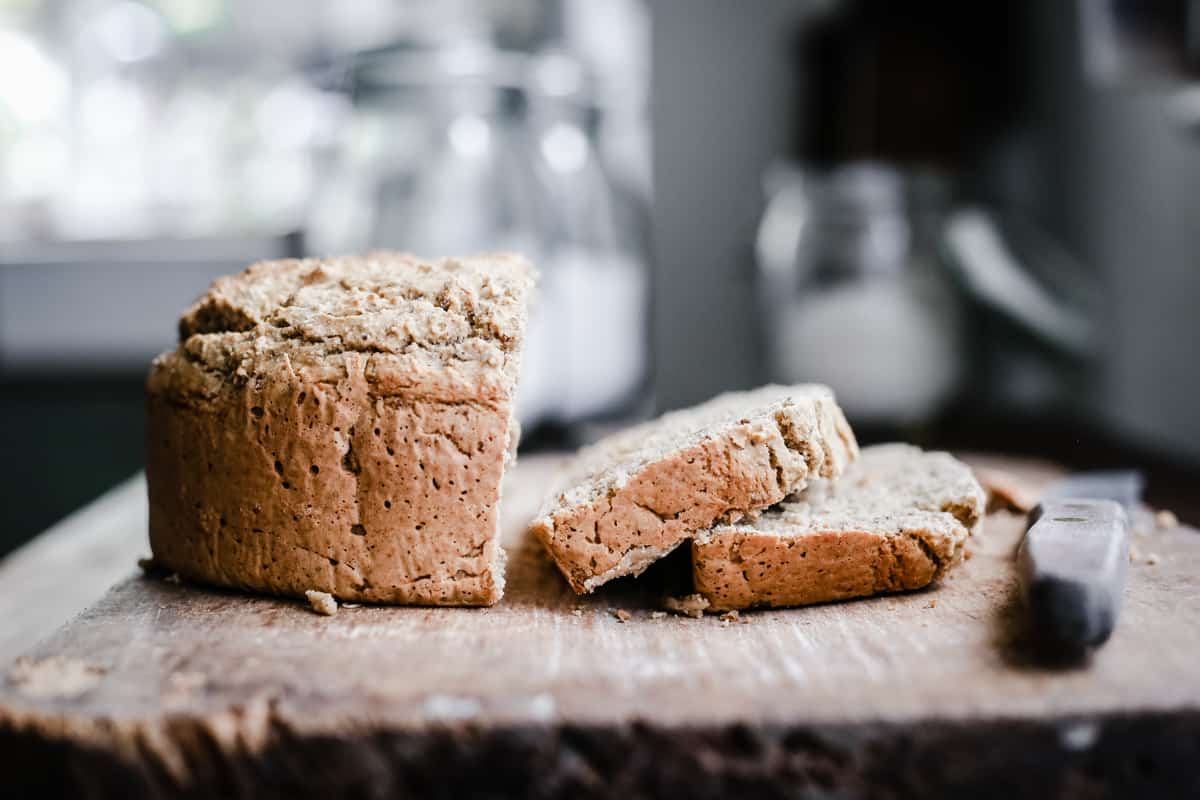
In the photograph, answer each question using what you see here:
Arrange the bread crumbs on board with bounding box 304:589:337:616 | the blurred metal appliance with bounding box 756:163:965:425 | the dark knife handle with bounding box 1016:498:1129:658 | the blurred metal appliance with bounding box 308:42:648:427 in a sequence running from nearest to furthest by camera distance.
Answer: the dark knife handle with bounding box 1016:498:1129:658 → the bread crumbs on board with bounding box 304:589:337:616 → the blurred metal appliance with bounding box 308:42:648:427 → the blurred metal appliance with bounding box 756:163:965:425

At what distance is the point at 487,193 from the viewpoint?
3.30 meters

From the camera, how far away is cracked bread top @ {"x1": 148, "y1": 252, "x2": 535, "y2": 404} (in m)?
1.54

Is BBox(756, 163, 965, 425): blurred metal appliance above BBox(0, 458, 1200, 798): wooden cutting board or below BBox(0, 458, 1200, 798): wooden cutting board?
above

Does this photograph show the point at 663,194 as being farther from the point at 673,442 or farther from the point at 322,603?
the point at 322,603

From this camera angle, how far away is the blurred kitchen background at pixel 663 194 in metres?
3.31

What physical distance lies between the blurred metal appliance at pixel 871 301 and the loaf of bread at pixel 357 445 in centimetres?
225

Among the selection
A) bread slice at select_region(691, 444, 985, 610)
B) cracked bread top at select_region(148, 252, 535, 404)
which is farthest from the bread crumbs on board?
bread slice at select_region(691, 444, 985, 610)

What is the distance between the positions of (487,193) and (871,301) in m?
1.41

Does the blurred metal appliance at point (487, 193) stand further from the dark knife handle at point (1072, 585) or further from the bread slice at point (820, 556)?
the dark knife handle at point (1072, 585)

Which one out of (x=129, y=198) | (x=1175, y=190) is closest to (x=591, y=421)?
(x=1175, y=190)

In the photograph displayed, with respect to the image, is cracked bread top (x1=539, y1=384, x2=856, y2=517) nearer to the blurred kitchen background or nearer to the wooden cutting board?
the wooden cutting board

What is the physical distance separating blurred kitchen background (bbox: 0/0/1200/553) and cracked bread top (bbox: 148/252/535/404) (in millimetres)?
1482

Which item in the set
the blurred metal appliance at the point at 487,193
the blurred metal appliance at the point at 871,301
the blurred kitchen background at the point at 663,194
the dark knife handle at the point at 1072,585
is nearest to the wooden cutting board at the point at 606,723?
the dark knife handle at the point at 1072,585

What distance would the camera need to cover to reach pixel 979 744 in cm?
112
